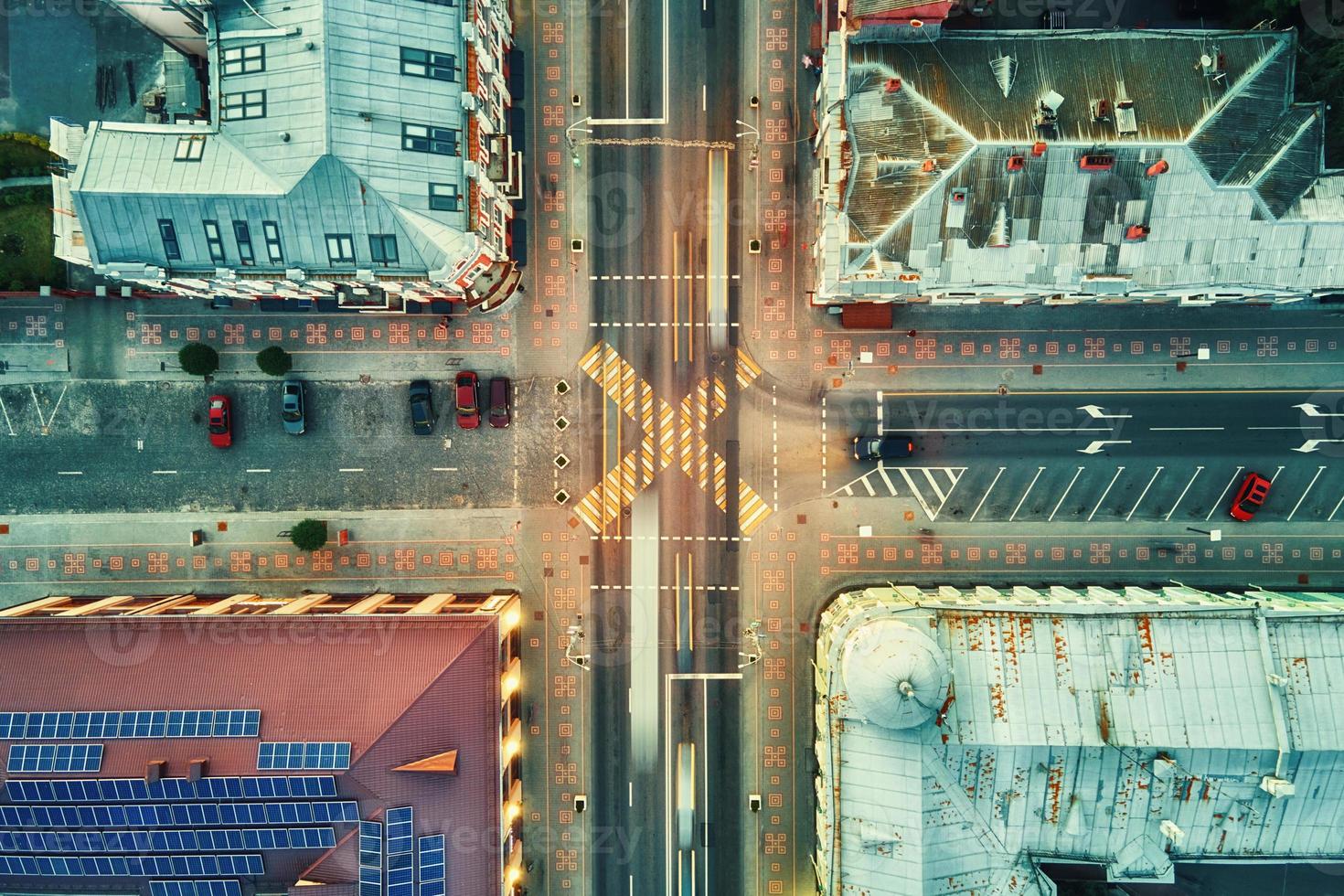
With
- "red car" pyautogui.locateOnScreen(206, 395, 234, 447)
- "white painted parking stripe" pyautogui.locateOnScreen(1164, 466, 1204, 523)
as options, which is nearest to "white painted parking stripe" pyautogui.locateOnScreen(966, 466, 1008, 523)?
"white painted parking stripe" pyautogui.locateOnScreen(1164, 466, 1204, 523)

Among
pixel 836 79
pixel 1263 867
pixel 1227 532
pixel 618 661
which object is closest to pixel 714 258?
pixel 836 79

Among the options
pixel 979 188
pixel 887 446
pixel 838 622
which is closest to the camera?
pixel 979 188

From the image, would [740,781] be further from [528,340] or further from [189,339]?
[189,339]

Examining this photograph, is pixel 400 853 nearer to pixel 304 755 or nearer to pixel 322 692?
pixel 304 755

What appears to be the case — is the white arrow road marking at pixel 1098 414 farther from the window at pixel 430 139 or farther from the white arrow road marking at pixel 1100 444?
the window at pixel 430 139

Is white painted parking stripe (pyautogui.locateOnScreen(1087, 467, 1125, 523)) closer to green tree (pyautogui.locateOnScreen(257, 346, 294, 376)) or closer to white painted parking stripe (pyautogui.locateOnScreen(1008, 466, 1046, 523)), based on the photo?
white painted parking stripe (pyautogui.locateOnScreen(1008, 466, 1046, 523))

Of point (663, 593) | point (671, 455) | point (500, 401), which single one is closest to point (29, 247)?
point (500, 401)
